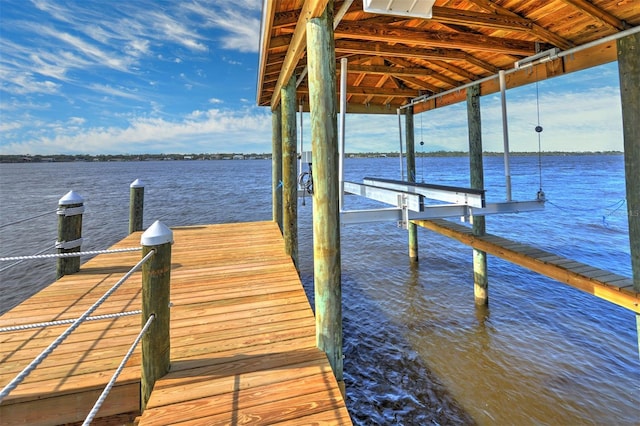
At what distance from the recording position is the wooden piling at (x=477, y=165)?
6133 millimetres

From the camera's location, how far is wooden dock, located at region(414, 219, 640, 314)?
365cm

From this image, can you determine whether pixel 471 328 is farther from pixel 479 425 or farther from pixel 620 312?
pixel 620 312

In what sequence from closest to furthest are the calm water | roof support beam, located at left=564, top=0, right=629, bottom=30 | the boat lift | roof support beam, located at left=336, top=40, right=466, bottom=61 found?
1. roof support beam, located at left=564, top=0, right=629, bottom=30
2. the boat lift
3. the calm water
4. roof support beam, located at left=336, top=40, right=466, bottom=61

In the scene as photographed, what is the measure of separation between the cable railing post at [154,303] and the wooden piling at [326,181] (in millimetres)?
1199

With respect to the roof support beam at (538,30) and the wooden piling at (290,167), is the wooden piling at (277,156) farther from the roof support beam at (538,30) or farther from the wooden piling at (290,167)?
the roof support beam at (538,30)

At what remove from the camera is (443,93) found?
674 centimetres

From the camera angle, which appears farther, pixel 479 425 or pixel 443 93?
pixel 443 93

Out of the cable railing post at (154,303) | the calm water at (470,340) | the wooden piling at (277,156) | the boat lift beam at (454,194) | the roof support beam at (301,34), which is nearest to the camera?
the cable railing post at (154,303)

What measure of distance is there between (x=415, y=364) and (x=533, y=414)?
5.33 ft

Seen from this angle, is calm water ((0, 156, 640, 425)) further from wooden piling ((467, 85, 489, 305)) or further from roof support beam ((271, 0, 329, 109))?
roof support beam ((271, 0, 329, 109))

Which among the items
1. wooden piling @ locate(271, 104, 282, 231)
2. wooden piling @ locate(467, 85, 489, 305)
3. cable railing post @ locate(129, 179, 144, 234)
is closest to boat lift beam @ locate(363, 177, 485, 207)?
wooden piling @ locate(467, 85, 489, 305)

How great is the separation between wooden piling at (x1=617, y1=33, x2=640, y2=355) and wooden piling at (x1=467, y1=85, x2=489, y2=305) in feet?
8.08

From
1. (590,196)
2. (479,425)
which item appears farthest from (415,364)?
(590,196)

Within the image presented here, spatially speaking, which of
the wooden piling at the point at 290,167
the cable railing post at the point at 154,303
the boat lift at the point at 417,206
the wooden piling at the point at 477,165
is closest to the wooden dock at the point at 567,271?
the wooden piling at the point at 477,165
